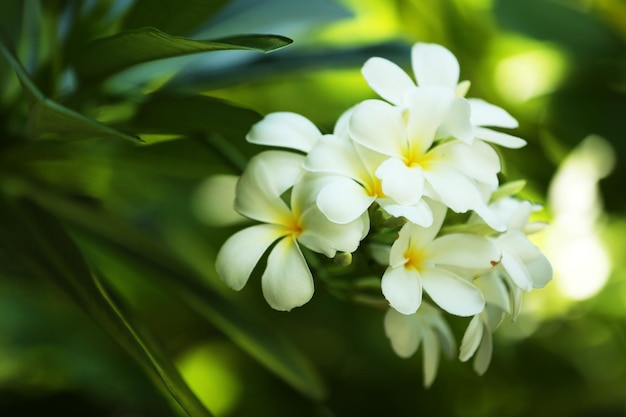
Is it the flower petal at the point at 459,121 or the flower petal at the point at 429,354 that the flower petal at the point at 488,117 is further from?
the flower petal at the point at 429,354

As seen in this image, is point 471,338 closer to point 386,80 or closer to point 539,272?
point 539,272

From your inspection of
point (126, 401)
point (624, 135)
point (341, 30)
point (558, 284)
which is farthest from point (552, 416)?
point (341, 30)

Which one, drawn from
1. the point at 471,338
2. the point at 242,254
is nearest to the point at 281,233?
the point at 242,254

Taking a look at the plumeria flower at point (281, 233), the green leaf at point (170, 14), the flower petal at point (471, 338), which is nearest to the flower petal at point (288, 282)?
the plumeria flower at point (281, 233)

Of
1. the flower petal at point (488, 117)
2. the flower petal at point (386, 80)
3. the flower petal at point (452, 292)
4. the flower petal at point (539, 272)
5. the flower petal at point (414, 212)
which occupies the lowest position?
the flower petal at point (539, 272)

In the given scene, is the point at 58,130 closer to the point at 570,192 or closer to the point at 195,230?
the point at 195,230

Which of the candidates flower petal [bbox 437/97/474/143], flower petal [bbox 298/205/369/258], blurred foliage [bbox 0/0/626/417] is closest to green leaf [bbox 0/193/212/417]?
blurred foliage [bbox 0/0/626/417]

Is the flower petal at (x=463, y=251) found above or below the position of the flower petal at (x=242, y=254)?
above
